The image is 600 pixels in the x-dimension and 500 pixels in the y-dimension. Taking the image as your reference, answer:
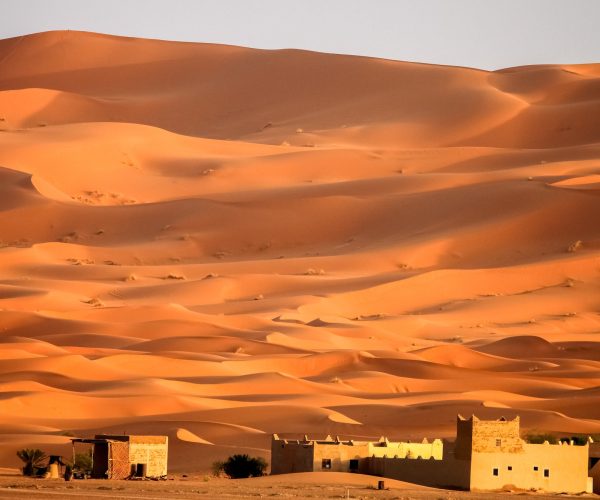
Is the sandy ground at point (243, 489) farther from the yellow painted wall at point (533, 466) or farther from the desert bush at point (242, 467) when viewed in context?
the desert bush at point (242, 467)

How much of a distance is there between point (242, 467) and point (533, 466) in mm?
4245

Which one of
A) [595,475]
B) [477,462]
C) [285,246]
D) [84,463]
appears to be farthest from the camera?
[285,246]

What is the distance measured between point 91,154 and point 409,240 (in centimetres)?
1717

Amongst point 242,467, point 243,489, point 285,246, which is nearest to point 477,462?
point 243,489

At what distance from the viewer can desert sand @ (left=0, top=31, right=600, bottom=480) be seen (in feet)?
124

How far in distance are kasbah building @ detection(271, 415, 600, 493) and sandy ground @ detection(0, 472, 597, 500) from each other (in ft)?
1.84

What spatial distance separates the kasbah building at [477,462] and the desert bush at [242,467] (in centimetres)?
33

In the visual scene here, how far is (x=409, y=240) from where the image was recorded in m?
64.9

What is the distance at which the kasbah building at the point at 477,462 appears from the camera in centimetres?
2669

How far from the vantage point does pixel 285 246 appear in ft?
221

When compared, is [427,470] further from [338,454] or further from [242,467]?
[242,467]

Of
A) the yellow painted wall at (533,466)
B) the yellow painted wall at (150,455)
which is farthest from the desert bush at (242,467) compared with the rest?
the yellow painted wall at (533,466)

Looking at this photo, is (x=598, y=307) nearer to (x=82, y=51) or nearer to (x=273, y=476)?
(x=273, y=476)

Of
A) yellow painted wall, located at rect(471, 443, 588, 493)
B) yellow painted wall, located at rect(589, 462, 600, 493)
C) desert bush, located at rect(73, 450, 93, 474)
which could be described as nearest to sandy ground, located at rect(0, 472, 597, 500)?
yellow painted wall, located at rect(471, 443, 588, 493)
